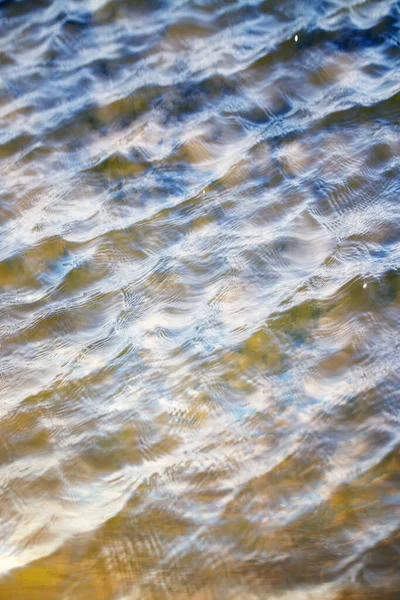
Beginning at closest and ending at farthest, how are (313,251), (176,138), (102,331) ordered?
(102,331) → (313,251) → (176,138)

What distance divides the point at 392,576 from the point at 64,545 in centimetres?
82

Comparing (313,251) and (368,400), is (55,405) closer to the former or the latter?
(368,400)

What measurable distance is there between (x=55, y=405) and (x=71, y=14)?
119 inches

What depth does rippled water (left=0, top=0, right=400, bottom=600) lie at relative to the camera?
162cm

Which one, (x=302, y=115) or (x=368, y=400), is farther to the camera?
(x=302, y=115)

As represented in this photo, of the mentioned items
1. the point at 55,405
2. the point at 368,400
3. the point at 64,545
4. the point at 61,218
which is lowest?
the point at 368,400

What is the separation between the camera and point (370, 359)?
2.00 metres

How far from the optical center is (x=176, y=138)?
10.5 feet

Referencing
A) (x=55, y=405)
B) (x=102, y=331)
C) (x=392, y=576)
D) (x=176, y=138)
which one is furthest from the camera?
(x=176, y=138)

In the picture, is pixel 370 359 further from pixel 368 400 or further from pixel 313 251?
pixel 313 251

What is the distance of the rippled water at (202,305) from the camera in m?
1.62

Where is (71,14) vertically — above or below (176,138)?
above

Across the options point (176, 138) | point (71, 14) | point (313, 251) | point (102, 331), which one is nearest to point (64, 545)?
point (102, 331)

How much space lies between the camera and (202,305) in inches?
90.4
